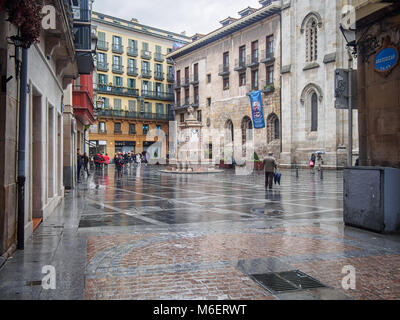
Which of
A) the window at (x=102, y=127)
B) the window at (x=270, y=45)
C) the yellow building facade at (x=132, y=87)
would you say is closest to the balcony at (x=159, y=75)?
the yellow building facade at (x=132, y=87)

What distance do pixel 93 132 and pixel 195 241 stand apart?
51925 millimetres

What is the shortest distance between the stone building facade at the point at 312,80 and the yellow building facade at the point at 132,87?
27.3 meters

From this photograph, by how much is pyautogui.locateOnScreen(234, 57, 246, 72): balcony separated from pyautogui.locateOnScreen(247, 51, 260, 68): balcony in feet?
2.60

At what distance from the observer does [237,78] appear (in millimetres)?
44344

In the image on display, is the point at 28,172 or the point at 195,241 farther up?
the point at 28,172

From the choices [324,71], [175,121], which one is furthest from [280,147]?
[175,121]

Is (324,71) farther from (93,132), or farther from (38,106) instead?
(93,132)

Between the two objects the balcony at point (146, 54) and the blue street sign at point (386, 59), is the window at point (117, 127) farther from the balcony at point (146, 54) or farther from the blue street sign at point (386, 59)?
the blue street sign at point (386, 59)

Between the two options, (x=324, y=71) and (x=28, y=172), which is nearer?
(x=28, y=172)

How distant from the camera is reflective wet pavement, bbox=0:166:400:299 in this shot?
172 inches

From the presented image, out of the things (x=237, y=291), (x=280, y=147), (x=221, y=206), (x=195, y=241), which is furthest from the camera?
(x=280, y=147)

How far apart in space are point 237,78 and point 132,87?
2219 cm

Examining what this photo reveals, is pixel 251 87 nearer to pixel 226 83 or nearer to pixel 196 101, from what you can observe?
pixel 226 83

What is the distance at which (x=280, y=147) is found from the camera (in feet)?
124
